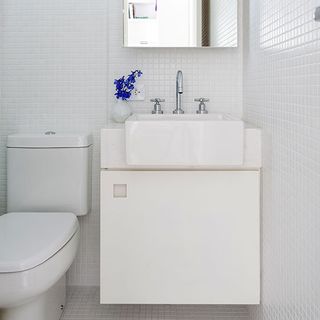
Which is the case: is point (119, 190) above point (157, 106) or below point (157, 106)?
below

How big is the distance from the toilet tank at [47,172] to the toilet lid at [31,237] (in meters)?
0.13

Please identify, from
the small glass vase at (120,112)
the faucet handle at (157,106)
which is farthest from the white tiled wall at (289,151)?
the small glass vase at (120,112)

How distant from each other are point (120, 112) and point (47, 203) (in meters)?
0.53

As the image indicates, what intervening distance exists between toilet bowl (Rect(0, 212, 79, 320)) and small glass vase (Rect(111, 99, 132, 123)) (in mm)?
507

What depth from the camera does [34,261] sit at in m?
1.56

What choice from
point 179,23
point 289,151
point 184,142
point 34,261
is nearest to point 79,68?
point 179,23

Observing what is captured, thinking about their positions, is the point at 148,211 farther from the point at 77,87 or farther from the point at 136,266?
the point at 77,87

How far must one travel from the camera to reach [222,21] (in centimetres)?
231

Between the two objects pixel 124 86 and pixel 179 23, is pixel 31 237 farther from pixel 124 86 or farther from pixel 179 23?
pixel 179 23

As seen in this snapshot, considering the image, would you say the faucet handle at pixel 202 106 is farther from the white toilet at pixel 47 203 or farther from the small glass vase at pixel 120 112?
the white toilet at pixel 47 203

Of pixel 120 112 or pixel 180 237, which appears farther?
pixel 120 112

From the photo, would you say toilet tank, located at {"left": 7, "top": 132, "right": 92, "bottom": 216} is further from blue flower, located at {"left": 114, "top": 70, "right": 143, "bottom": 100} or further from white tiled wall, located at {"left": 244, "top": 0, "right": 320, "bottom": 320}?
white tiled wall, located at {"left": 244, "top": 0, "right": 320, "bottom": 320}

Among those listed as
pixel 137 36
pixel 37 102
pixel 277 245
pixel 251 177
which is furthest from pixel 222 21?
pixel 277 245

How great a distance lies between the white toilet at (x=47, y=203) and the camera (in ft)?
5.70
